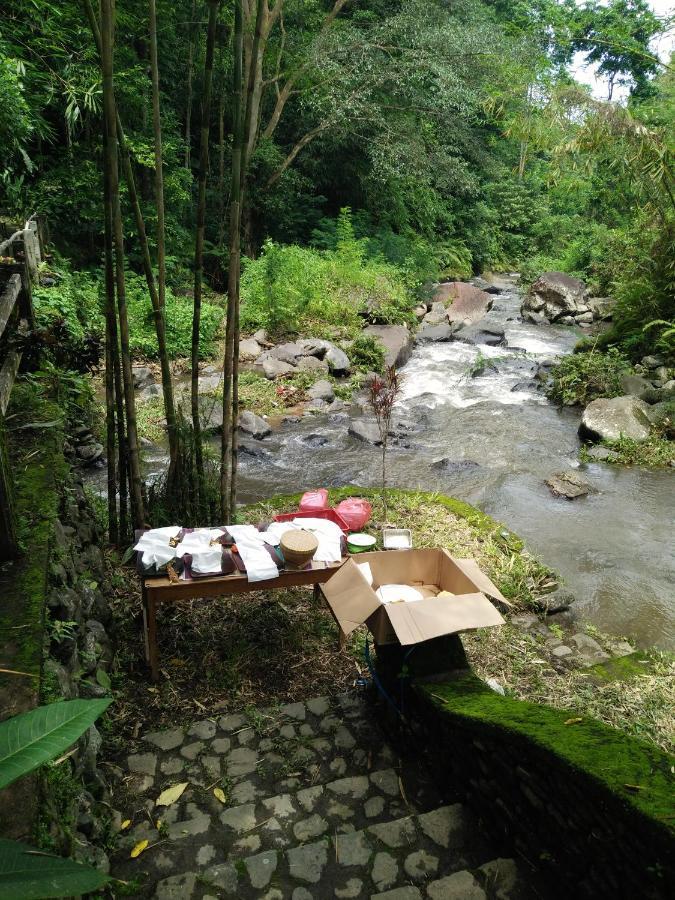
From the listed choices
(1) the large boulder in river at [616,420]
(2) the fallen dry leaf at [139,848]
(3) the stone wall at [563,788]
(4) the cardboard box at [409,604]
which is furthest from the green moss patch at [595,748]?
(1) the large boulder in river at [616,420]

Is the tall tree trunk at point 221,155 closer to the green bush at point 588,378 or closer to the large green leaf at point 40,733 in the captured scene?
the large green leaf at point 40,733

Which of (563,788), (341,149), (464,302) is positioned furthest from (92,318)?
(341,149)

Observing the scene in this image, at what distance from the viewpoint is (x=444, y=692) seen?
7.52 ft

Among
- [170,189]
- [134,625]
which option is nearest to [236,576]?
[134,625]

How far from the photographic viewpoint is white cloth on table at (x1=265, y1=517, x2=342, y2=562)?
314cm

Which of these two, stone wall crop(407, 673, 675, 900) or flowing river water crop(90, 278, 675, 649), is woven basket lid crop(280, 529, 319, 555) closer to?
stone wall crop(407, 673, 675, 900)

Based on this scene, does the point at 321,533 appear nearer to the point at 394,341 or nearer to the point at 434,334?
the point at 394,341

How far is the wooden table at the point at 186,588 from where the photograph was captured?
2787mm

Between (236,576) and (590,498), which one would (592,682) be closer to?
(236,576)

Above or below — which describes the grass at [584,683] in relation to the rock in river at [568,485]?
above

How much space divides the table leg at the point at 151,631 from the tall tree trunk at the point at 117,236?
0.79 m

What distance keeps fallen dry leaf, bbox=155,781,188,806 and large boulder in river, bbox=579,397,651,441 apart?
21.6ft

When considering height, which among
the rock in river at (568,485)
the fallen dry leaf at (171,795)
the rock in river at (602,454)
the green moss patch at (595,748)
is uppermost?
the green moss patch at (595,748)

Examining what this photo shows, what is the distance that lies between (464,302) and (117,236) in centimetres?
1240
